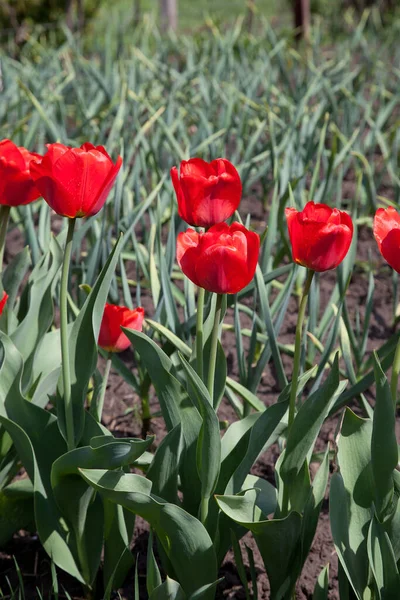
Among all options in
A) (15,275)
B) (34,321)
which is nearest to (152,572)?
(34,321)

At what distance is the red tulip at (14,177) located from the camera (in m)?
1.22

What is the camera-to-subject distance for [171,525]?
105cm

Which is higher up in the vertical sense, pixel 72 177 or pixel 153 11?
pixel 72 177

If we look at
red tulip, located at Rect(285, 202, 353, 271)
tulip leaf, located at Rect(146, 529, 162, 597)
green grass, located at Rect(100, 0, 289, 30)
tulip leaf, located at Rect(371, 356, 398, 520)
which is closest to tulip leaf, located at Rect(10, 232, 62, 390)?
tulip leaf, located at Rect(146, 529, 162, 597)

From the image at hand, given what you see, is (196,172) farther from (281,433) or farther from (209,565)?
(209,565)

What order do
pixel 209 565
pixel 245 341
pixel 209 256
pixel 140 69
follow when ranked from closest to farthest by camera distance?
1. pixel 209 256
2. pixel 209 565
3. pixel 245 341
4. pixel 140 69

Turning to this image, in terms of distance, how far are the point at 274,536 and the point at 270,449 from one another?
64 centimetres

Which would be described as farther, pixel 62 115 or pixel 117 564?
pixel 62 115

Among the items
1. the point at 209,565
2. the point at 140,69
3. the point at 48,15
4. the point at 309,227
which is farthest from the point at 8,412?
the point at 48,15

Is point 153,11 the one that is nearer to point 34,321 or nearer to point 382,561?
point 34,321

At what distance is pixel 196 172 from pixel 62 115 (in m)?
1.97

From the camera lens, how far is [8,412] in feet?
3.93

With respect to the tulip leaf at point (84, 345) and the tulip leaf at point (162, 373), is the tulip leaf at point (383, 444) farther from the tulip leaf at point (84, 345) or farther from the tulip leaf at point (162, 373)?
the tulip leaf at point (84, 345)

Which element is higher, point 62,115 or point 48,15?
point 62,115
